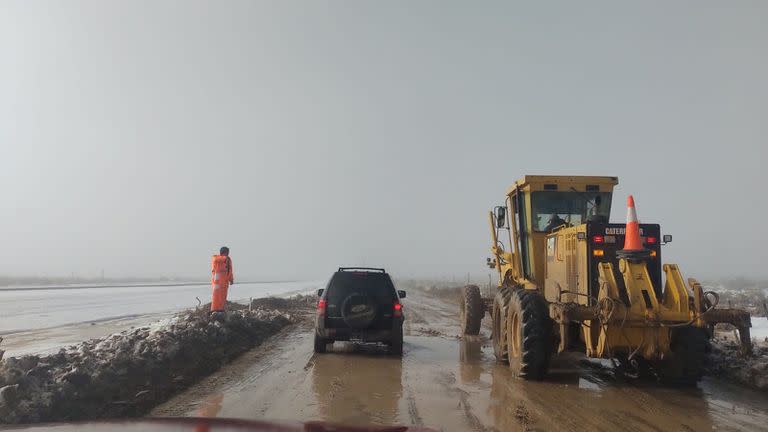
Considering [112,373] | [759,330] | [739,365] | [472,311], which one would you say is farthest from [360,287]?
[759,330]

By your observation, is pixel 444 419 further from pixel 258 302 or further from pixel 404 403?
pixel 258 302

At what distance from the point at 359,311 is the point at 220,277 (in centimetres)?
506

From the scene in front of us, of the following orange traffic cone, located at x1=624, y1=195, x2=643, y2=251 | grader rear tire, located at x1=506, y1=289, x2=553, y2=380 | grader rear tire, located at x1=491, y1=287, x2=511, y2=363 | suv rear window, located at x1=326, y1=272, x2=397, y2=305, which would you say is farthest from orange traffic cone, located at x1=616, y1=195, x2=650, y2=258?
suv rear window, located at x1=326, y1=272, x2=397, y2=305

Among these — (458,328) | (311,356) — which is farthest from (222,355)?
(458,328)

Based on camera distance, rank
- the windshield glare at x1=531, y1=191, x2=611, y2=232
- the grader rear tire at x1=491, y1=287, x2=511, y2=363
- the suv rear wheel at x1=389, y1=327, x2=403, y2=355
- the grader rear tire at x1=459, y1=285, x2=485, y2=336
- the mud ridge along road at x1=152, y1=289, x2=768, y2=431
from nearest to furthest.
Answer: the mud ridge along road at x1=152, y1=289, x2=768, y2=431, the grader rear tire at x1=491, y1=287, x2=511, y2=363, the windshield glare at x1=531, y1=191, x2=611, y2=232, the suv rear wheel at x1=389, y1=327, x2=403, y2=355, the grader rear tire at x1=459, y1=285, x2=485, y2=336

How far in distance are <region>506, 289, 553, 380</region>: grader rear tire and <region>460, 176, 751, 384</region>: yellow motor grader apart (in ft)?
0.05

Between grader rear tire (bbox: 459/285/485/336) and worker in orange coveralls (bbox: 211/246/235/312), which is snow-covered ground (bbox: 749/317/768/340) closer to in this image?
grader rear tire (bbox: 459/285/485/336)

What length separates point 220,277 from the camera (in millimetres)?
13453

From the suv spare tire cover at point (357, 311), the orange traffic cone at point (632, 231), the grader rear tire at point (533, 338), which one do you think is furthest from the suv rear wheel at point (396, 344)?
the orange traffic cone at point (632, 231)

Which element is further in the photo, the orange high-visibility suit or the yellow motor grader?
the orange high-visibility suit

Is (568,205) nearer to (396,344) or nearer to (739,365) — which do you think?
(739,365)

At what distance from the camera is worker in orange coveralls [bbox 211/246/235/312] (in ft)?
44.0

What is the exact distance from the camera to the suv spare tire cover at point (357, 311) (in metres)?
10.3

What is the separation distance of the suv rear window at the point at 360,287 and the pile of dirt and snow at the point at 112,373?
2.47m
